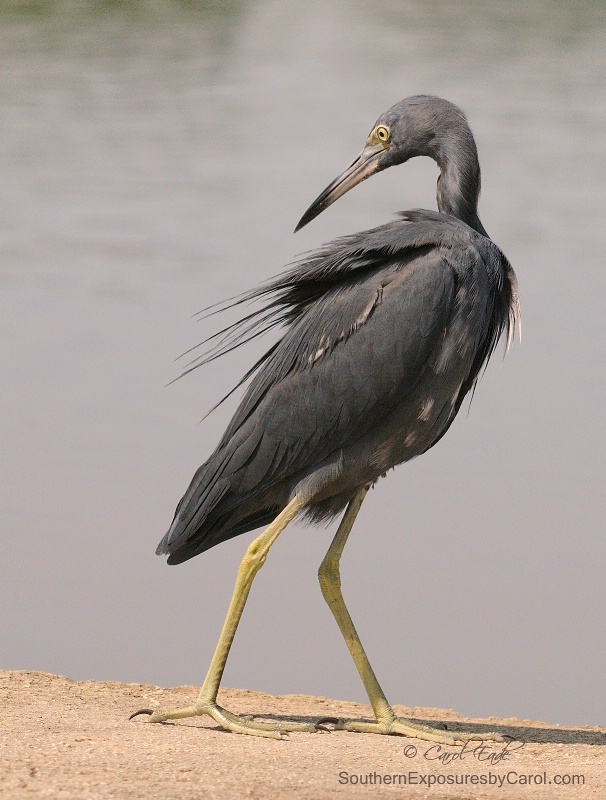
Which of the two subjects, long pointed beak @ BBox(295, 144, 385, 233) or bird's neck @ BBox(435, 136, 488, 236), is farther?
long pointed beak @ BBox(295, 144, 385, 233)

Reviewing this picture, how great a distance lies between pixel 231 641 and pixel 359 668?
69 cm

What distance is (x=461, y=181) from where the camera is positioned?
7059mm

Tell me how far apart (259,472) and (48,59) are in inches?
1602

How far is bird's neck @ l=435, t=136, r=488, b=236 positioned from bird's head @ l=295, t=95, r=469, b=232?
7cm

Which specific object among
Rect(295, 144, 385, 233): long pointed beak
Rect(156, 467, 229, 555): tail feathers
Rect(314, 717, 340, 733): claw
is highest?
Rect(295, 144, 385, 233): long pointed beak

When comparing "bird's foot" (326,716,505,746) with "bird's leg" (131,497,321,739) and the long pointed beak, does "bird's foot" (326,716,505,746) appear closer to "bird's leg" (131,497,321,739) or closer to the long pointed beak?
"bird's leg" (131,497,321,739)

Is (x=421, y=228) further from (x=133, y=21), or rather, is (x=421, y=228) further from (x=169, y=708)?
(x=133, y=21)

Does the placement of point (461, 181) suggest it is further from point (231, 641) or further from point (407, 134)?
point (231, 641)

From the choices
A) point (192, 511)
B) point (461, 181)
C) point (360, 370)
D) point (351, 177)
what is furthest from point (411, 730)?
point (351, 177)

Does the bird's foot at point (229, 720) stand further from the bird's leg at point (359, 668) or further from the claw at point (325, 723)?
the bird's leg at point (359, 668)

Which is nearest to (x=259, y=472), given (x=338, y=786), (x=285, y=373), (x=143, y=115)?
(x=285, y=373)

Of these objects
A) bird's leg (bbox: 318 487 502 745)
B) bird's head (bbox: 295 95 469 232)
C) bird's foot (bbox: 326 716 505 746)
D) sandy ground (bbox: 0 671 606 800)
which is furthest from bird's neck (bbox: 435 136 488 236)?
sandy ground (bbox: 0 671 606 800)

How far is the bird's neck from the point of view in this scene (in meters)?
7.05

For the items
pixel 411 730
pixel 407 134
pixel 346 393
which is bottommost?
pixel 411 730
